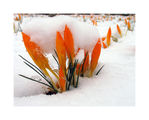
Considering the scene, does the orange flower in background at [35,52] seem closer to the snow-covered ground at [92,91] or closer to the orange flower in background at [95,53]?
the snow-covered ground at [92,91]

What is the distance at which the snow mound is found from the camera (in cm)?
59

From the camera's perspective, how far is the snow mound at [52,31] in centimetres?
59

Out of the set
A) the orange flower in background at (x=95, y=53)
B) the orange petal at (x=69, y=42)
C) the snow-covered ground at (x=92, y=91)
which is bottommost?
the snow-covered ground at (x=92, y=91)

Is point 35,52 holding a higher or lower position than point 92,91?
higher

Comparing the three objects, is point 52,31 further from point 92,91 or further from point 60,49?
point 92,91

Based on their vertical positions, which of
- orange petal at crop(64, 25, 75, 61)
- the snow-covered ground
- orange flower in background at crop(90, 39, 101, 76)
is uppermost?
orange petal at crop(64, 25, 75, 61)

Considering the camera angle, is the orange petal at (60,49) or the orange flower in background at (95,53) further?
the orange flower in background at (95,53)

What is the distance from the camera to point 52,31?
587 millimetres

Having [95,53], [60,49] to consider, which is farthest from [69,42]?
[95,53]

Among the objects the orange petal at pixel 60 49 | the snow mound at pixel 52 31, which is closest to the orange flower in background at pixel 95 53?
the snow mound at pixel 52 31

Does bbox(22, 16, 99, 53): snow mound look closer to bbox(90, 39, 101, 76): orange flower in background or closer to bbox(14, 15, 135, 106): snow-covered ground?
bbox(90, 39, 101, 76): orange flower in background

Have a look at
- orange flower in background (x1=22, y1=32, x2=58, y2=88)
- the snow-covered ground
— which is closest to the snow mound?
orange flower in background (x1=22, y1=32, x2=58, y2=88)

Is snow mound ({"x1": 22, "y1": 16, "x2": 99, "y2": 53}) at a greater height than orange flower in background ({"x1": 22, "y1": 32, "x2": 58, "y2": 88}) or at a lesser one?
greater
